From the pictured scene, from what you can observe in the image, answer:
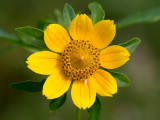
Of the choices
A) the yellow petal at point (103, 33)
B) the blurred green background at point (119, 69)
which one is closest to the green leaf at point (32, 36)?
the yellow petal at point (103, 33)

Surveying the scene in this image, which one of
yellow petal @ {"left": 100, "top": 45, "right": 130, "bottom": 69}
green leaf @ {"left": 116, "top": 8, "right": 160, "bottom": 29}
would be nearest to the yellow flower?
yellow petal @ {"left": 100, "top": 45, "right": 130, "bottom": 69}

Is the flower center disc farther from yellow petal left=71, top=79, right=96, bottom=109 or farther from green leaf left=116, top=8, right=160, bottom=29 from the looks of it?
green leaf left=116, top=8, right=160, bottom=29

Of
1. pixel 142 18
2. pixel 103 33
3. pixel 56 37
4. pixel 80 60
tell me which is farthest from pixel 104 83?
pixel 142 18

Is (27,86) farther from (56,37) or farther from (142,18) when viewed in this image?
(142,18)

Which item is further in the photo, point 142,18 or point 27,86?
point 142,18

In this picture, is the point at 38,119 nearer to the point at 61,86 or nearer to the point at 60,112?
the point at 60,112

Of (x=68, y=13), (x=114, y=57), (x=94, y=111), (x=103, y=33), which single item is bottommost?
(x=94, y=111)

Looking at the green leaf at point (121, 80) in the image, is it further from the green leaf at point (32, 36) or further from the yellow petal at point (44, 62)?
the green leaf at point (32, 36)

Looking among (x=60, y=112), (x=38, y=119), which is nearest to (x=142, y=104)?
(x=60, y=112)
